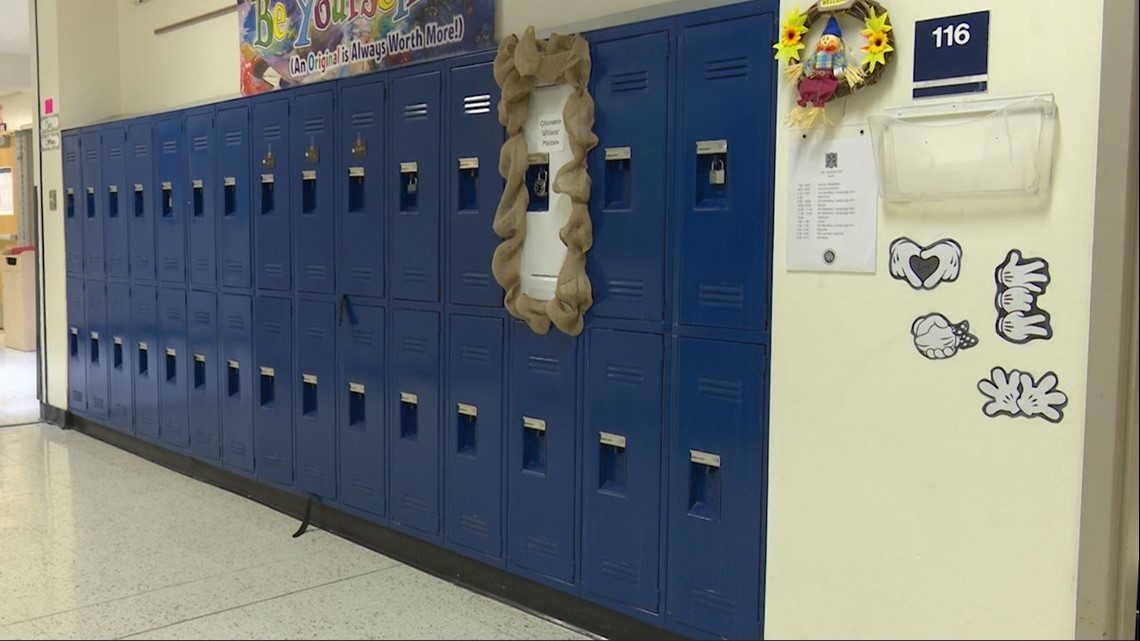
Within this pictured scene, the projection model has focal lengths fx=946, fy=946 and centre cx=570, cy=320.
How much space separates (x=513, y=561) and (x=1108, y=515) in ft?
6.22

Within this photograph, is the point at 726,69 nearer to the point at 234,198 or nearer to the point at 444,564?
the point at 444,564

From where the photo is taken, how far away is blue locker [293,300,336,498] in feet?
13.4

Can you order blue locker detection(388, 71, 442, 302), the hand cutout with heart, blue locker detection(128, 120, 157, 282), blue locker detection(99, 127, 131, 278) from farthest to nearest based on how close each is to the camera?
blue locker detection(99, 127, 131, 278) → blue locker detection(128, 120, 157, 282) → blue locker detection(388, 71, 442, 302) → the hand cutout with heart

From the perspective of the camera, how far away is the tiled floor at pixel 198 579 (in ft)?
10.2

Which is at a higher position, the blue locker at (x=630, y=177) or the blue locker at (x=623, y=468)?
the blue locker at (x=630, y=177)

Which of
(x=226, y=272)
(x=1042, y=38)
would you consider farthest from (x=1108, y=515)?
(x=226, y=272)

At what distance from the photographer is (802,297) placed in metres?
2.51

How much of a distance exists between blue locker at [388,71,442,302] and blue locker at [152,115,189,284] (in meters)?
1.84

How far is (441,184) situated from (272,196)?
4.06 feet

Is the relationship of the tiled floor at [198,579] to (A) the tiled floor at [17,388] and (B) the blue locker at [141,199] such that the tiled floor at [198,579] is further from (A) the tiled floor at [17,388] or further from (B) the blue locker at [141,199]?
(A) the tiled floor at [17,388]

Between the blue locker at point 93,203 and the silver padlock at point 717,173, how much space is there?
14.6 feet

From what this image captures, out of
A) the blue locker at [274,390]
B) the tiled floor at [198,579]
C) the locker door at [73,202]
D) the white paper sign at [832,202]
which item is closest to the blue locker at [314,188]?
the blue locker at [274,390]

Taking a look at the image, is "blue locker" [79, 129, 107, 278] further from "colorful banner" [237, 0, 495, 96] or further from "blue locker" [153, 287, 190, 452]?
"colorful banner" [237, 0, 495, 96]

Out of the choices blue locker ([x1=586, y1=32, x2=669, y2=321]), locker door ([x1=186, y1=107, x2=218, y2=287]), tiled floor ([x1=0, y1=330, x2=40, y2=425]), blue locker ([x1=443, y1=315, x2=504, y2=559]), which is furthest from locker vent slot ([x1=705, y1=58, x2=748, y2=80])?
tiled floor ([x1=0, y1=330, x2=40, y2=425])
